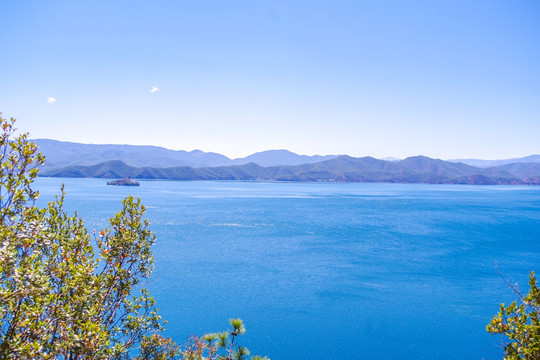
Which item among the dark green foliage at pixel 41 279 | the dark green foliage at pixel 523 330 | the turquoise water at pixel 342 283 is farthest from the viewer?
the turquoise water at pixel 342 283

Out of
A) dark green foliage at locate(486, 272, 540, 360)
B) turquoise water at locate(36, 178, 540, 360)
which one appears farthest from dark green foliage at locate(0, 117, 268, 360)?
turquoise water at locate(36, 178, 540, 360)

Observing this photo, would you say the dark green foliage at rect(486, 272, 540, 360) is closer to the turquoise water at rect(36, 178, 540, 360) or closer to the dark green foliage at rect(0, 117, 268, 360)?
the dark green foliage at rect(0, 117, 268, 360)

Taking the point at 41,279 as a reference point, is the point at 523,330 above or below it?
below

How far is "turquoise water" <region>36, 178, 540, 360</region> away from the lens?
17.1 meters

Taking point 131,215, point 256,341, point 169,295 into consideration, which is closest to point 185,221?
point 169,295

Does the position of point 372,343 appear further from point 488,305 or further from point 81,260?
point 81,260

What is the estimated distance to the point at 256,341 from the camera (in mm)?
16734

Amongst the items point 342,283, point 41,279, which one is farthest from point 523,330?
point 342,283

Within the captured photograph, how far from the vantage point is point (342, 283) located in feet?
83.4

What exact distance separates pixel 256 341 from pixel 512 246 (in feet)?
117

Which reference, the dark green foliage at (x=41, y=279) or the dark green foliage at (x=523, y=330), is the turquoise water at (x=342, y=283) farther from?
the dark green foliage at (x=523, y=330)

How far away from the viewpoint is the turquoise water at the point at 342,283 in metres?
17.1

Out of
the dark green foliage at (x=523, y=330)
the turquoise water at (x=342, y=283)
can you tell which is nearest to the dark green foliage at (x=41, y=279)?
the dark green foliage at (x=523, y=330)

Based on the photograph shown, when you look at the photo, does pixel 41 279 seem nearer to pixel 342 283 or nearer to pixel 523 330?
pixel 523 330
